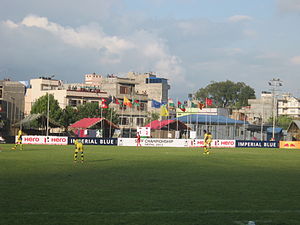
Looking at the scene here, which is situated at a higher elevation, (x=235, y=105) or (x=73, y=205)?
(x=235, y=105)

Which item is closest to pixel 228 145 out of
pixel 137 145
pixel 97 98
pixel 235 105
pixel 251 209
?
pixel 137 145

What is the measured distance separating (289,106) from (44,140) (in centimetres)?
13229

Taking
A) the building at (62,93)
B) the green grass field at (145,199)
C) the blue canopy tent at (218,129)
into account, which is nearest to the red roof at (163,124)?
the blue canopy tent at (218,129)

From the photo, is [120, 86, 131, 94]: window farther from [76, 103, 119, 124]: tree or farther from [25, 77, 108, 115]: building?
[76, 103, 119, 124]: tree

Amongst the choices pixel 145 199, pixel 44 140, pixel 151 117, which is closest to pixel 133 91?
pixel 151 117

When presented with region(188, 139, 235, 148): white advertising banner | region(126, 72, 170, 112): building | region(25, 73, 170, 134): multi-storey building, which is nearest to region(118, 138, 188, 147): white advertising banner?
region(188, 139, 235, 148): white advertising banner

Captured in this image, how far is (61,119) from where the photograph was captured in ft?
329

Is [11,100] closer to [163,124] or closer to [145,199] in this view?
[163,124]

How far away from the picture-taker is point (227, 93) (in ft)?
602

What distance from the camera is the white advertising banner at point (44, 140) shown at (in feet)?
224

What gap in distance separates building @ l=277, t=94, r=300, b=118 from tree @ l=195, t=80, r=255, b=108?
38.2 ft

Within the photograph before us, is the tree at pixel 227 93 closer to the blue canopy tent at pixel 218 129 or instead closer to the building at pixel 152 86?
the building at pixel 152 86

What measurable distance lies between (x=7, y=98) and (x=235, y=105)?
103m

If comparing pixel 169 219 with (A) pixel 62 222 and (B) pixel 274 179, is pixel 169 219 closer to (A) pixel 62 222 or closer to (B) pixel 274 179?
(A) pixel 62 222
